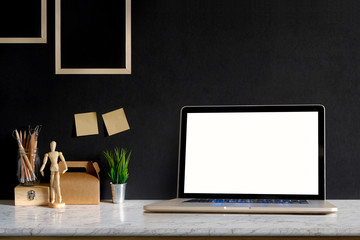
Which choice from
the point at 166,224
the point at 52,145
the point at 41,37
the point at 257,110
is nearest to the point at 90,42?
the point at 41,37

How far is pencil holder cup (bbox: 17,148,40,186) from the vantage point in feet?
4.87

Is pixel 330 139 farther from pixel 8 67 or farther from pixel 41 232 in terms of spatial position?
pixel 8 67

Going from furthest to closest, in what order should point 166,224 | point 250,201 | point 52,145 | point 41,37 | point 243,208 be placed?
point 41,37 < point 52,145 < point 250,201 < point 243,208 < point 166,224

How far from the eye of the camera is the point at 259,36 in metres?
1.59

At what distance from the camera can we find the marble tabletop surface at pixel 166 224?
108 centimetres

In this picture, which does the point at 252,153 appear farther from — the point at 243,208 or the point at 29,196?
the point at 29,196

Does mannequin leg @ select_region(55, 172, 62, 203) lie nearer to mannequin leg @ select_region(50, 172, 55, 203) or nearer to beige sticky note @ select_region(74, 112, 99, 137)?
mannequin leg @ select_region(50, 172, 55, 203)

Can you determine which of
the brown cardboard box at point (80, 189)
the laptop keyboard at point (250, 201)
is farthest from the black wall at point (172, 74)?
the laptop keyboard at point (250, 201)

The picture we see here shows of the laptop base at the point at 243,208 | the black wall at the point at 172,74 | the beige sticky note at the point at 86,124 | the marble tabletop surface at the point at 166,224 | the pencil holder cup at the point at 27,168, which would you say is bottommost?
the marble tabletop surface at the point at 166,224

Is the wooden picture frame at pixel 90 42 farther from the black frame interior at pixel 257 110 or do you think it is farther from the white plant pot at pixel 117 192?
the white plant pot at pixel 117 192

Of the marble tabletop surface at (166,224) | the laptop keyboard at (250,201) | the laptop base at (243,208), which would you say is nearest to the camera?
the marble tabletop surface at (166,224)

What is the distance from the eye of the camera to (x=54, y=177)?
1438 mm

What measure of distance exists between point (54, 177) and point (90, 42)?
0.52 meters

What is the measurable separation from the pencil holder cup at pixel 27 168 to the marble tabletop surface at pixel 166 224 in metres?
0.16
